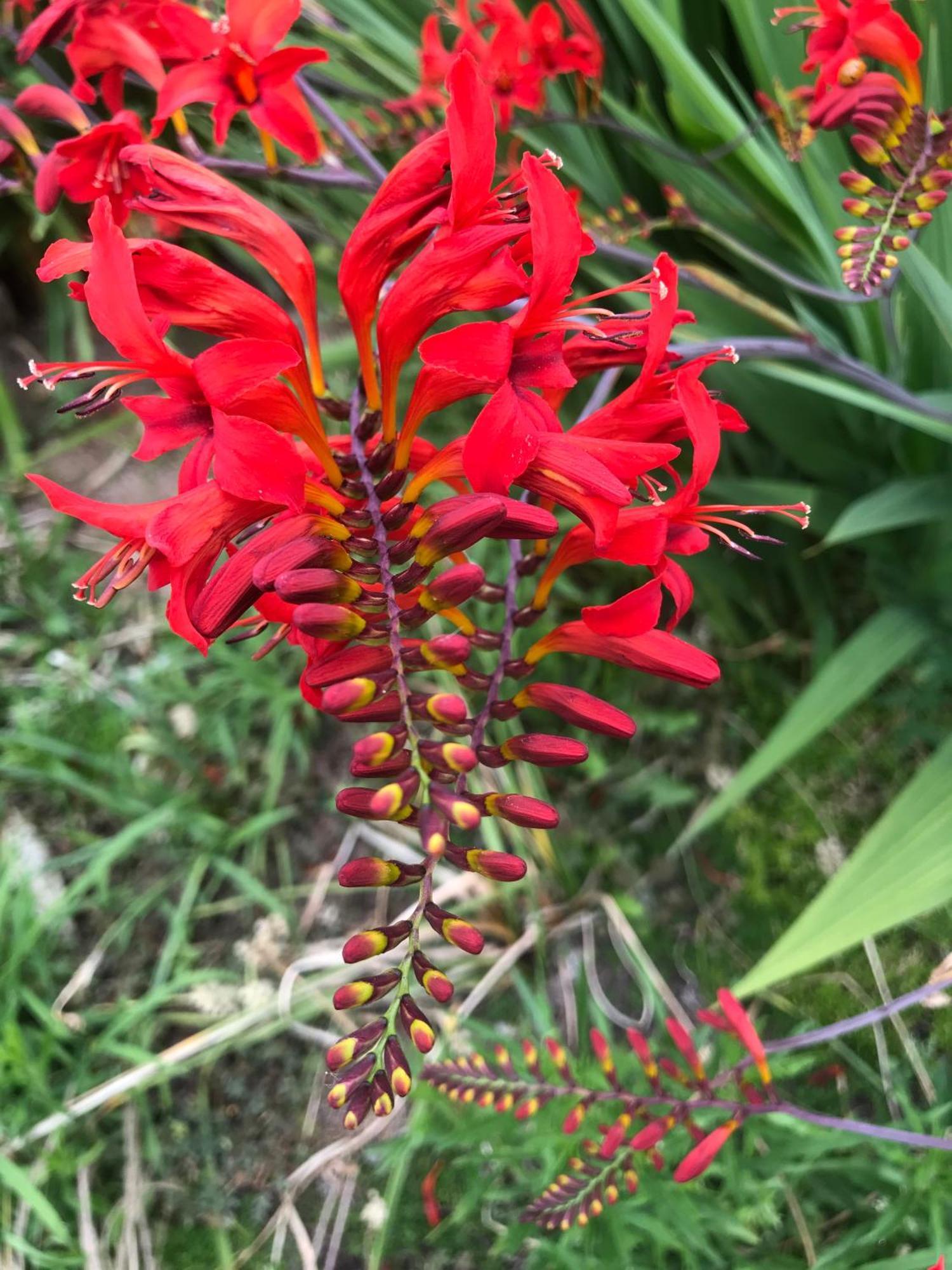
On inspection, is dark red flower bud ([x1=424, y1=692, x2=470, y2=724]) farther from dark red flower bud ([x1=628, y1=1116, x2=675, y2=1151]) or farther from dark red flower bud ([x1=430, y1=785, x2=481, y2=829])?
dark red flower bud ([x1=628, y1=1116, x2=675, y2=1151])

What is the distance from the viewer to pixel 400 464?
72 cm

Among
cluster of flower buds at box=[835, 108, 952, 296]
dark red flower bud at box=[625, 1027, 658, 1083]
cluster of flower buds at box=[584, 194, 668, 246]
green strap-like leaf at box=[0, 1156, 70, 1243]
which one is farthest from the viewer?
green strap-like leaf at box=[0, 1156, 70, 1243]

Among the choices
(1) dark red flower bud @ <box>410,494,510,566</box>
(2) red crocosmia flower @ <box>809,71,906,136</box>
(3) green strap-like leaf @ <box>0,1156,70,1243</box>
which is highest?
(2) red crocosmia flower @ <box>809,71,906,136</box>

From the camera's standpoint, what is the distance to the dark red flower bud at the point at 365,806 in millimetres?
570

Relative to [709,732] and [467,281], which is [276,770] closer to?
[709,732]

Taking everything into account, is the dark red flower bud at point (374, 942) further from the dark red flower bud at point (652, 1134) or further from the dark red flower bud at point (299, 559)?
the dark red flower bud at point (652, 1134)

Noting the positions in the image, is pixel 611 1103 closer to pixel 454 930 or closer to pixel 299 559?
pixel 454 930

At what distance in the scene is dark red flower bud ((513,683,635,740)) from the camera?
0.69 meters

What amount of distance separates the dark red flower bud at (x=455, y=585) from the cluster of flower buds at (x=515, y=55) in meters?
0.72

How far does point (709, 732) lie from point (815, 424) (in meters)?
0.55

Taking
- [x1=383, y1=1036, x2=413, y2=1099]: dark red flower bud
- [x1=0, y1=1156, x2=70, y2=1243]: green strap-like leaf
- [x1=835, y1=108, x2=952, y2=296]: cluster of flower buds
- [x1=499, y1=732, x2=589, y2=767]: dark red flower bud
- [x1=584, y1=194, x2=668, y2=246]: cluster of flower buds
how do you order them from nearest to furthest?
[x1=383, y1=1036, x2=413, y2=1099]: dark red flower bud → [x1=499, y1=732, x2=589, y2=767]: dark red flower bud → [x1=835, y1=108, x2=952, y2=296]: cluster of flower buds → [x1=584, y1=194, x2=668, y2=246]: cluster of flower buds → [x1=0, y1=1156, x2=70, y2=1243]: green strap-like leaf

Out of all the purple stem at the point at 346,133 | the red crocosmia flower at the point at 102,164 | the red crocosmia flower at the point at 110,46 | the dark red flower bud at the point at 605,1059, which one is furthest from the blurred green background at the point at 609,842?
the red crocosmia flower at the point at 102,164

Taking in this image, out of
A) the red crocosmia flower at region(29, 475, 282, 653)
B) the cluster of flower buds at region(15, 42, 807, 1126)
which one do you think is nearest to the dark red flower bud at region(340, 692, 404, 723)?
the cluster of flower buds at region(15, 42, 807, 1126)

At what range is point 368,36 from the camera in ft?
4.10
